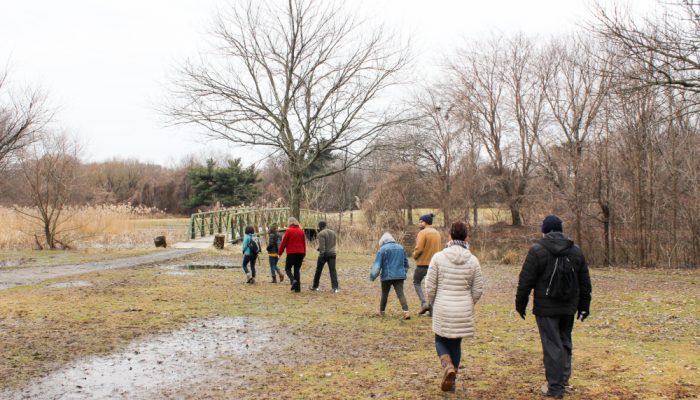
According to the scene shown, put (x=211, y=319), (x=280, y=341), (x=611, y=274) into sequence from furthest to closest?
(x=611, y=274)
(x=211, y=319)
(x=280, y=341)

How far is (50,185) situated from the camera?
2298 cm

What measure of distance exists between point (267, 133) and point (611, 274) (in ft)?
42.1

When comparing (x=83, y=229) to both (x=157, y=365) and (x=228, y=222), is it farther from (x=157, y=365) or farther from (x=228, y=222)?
(x=157, y=365)

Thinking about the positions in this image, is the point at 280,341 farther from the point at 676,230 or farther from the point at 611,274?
the point at 676,230

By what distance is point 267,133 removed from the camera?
2045cm

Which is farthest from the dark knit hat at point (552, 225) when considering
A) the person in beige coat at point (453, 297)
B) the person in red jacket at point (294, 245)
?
the person in red jacket at point (294, 245)

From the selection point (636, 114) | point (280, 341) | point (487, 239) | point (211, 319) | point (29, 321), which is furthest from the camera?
point (487, 239)

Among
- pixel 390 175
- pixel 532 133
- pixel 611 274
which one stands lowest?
pixel 611 274

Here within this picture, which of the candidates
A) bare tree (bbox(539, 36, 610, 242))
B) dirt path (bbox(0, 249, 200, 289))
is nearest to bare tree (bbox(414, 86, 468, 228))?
bare tree (bbox(539, 36, 610, 242))

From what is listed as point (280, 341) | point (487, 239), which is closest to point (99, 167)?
point (487, 239)

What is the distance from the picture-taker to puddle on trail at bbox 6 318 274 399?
5.92 m

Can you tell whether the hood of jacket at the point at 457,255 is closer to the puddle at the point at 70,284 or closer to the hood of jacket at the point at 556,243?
the hood of jacket at the point at 556,243

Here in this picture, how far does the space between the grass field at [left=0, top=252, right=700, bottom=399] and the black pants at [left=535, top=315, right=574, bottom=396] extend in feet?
0.83

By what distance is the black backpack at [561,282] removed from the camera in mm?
5523
